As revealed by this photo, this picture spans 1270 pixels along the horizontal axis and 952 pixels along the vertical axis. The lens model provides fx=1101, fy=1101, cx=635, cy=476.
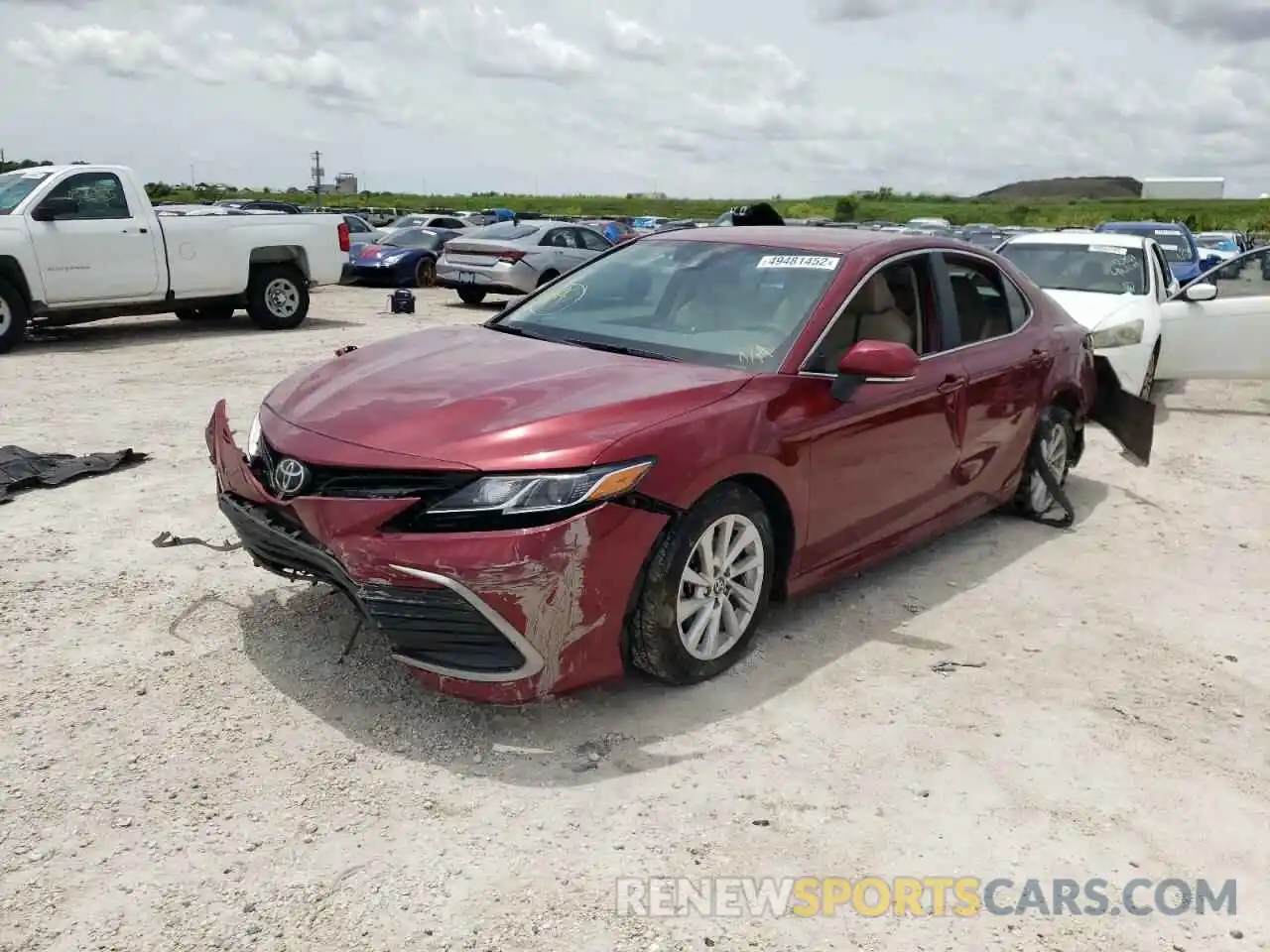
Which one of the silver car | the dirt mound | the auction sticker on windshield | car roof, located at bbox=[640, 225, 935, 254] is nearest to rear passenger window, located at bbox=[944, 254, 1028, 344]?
car roof, located at bbox=[640, 225, 935, 254]

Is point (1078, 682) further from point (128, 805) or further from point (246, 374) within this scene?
point (246, 374)

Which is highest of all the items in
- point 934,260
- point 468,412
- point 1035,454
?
point 934,260

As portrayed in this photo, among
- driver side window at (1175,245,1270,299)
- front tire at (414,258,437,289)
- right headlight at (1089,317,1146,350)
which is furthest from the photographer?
front tire at (414,258,437,289)

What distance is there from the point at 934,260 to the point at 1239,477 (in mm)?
3692

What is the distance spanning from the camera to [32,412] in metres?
8.16

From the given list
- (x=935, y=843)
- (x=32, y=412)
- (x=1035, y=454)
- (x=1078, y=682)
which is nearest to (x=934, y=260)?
(x=1035, y=454)

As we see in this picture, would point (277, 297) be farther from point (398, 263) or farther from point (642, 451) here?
point (642, 451)

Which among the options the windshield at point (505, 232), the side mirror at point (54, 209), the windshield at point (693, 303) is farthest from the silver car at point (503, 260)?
the windshield at point (693, 303)

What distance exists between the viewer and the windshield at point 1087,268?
9898 mm

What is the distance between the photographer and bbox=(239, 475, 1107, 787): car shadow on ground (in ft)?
11.5

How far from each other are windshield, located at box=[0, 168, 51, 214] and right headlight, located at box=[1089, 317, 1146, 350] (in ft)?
35.0

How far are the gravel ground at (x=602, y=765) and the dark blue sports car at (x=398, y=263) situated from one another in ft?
54.3

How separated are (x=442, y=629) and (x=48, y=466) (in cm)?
420

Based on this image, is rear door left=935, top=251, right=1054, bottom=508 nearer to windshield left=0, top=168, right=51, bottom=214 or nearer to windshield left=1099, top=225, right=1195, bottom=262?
windshield left=0, top=168, right=51, bottom=214
